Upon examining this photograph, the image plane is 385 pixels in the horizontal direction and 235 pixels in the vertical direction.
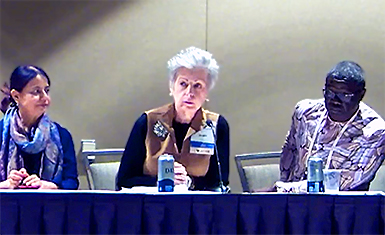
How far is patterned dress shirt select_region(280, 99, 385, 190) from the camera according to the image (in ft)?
7.95

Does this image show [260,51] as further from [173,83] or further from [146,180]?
[146,180]

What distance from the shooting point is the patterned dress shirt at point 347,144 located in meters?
2.42

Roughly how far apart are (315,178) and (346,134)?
570 millimetres

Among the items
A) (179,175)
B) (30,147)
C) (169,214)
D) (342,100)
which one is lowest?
(169,214)

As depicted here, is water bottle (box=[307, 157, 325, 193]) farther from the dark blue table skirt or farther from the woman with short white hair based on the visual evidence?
the woman with short white hair

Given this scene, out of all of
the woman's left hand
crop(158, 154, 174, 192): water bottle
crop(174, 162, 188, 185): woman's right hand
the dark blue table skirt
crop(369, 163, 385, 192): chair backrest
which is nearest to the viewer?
the dark blue table skirt

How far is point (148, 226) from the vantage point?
1.78 metres

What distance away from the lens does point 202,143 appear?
250cm

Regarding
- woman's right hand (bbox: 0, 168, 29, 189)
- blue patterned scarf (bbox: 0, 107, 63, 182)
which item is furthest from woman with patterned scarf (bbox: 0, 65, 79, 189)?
woman's right hand (bbox: 0, 168, 29, 189)

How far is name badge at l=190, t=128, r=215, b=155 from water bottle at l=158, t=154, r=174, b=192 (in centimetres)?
52

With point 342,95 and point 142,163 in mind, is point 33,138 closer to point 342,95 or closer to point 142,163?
point 142,163

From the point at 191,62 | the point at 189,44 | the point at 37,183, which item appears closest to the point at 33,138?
the point at 37,183

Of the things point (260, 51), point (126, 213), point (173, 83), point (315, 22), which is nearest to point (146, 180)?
point (173, 83)

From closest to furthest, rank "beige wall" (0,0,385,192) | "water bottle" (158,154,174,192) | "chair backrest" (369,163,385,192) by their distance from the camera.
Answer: "water bottle" (158,154,174,192), "chair backrest" (369,163,385,192), "beige wall" (0,0,385,192)
